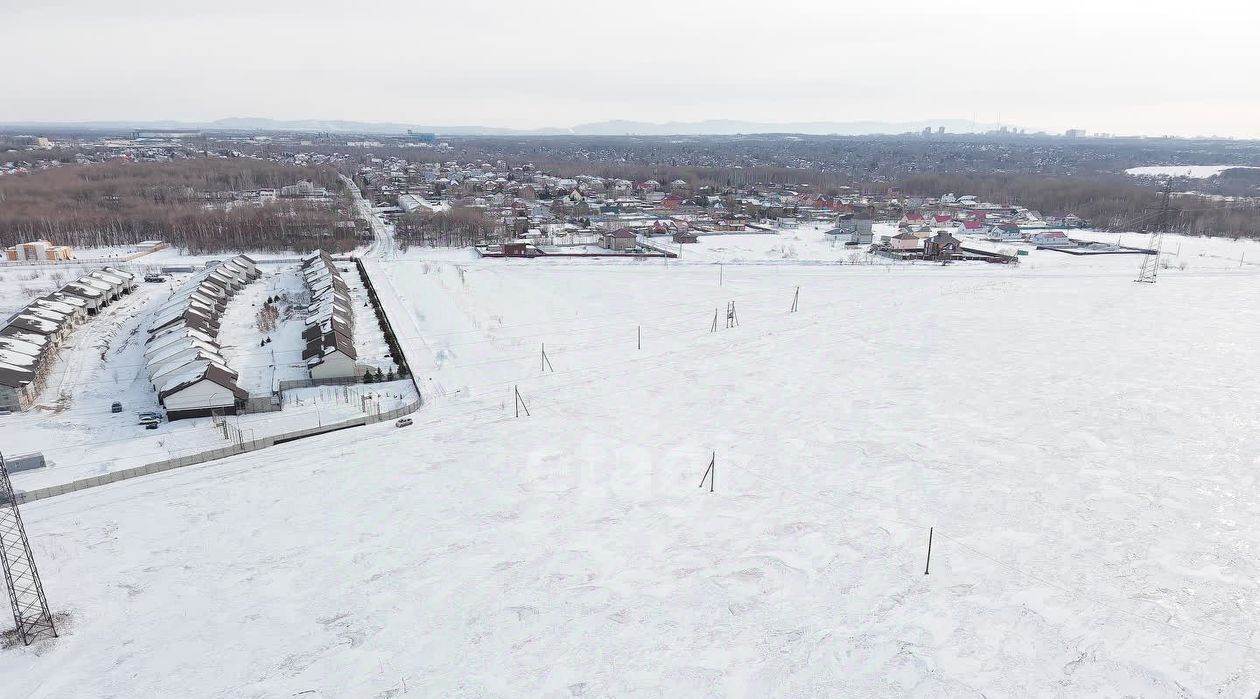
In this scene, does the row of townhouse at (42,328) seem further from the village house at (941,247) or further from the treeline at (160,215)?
A: the village house at (941,247)

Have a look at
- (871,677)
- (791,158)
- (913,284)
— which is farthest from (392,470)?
(791,158)

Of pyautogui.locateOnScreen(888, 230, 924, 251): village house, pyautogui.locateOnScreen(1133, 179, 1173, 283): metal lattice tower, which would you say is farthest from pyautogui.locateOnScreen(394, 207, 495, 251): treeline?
pyautogui.locateOnScreen(1133, 179, 1173, 283): metal lattice tower

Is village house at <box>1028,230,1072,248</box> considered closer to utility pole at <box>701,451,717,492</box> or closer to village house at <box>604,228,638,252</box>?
village house at <box>604,228,638,252</box>

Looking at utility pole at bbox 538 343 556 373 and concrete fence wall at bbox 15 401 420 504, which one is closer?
concrete fence wall at bbox 15 401 420 504

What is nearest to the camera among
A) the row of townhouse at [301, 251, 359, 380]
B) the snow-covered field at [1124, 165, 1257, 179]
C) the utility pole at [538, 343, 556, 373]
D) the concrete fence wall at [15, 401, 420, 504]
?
the concrete fence wall at [15, 401, 420, 504]

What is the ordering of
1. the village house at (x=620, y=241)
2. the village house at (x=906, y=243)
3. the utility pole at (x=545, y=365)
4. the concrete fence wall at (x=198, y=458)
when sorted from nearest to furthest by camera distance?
the concrete fence wall at (x=198, y=458)
the utility pole at (x=545, y=365)
the village house at (x=620, y=241)
the village house at (x=906, y=243)

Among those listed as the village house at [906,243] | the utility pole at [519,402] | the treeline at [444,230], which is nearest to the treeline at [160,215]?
the treeline at [444,230]
